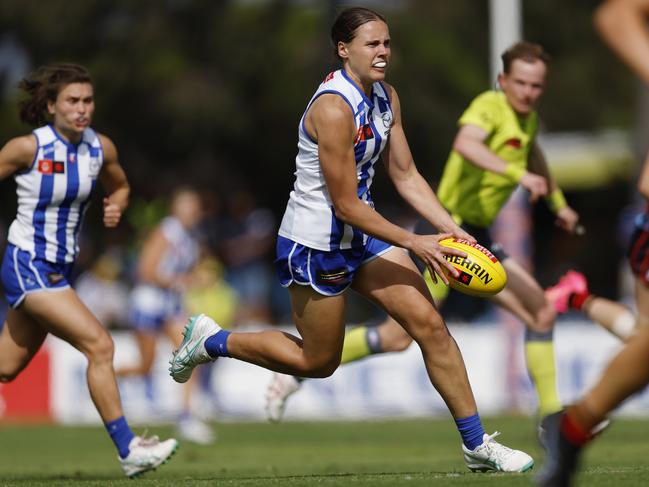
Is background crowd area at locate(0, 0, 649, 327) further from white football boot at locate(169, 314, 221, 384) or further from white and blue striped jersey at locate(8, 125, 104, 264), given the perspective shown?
white football boot at locate(169, 314, 221, 384)

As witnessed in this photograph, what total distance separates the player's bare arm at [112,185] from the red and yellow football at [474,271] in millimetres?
2785

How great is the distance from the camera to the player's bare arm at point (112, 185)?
9.12 metres

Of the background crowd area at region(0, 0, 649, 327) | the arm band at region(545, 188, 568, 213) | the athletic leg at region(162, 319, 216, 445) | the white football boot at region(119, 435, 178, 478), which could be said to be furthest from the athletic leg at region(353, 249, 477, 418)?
the background crowd area at region(0, 0, 649, 327)

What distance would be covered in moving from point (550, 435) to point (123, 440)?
3.58 meters

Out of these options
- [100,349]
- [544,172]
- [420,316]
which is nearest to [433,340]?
[420,316]

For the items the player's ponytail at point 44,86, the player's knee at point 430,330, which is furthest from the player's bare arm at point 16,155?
the player's knee at point 430,330

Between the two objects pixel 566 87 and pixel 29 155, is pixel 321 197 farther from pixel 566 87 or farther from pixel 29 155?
pixel 566 87

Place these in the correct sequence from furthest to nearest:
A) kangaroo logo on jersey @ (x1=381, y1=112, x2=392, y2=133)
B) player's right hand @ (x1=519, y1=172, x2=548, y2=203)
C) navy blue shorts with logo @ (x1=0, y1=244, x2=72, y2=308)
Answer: player's right hand @ (x1=519, y1=172, x2=548, y2=203)
navy blue shorts with logo @ (x1=0, y1=244, x2=72, y2=308)
kangaroo logo on jersey @ (x1=381, y1=112, x2=392, y2=133)

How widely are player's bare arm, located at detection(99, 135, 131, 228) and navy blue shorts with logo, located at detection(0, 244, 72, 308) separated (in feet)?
1.76

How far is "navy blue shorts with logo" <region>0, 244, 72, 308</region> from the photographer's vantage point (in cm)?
865

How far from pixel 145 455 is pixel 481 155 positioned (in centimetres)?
300

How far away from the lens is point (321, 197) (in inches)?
292

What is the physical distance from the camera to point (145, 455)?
8539mm

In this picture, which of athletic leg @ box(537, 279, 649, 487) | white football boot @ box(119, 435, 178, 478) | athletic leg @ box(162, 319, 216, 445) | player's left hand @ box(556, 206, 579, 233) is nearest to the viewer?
athletic leg @ box(537, 279, 649, 487)
